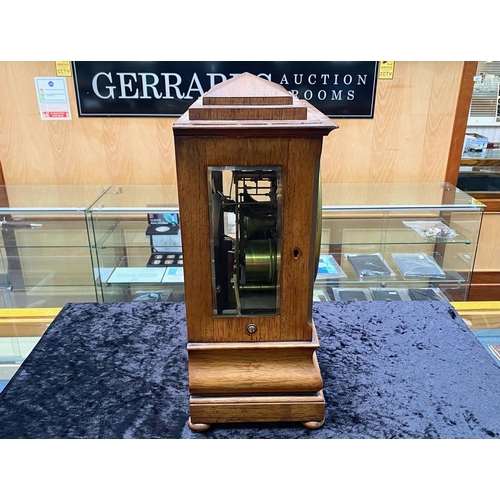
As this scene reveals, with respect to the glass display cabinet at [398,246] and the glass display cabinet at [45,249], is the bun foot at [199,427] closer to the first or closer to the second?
the glass display cabinet at [398,246]

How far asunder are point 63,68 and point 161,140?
551 mm

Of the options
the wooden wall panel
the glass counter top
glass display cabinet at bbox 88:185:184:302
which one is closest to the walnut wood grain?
glass display cabinet at bbox 88:185:184:302

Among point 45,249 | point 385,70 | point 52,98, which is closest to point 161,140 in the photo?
point 52,98

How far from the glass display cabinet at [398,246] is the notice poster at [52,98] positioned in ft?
4.39

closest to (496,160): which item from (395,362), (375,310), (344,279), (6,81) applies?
(344,279)

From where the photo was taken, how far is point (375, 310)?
4.22 feet

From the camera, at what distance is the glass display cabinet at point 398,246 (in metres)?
1.94

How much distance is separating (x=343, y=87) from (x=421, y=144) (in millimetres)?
514

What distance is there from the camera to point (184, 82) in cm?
210

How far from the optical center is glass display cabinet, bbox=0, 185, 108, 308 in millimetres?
1938

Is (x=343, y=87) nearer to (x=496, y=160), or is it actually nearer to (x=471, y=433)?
(x=496, y=160)

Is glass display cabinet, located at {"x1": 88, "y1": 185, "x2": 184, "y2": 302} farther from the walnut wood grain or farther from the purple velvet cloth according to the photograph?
the walnut wood grain

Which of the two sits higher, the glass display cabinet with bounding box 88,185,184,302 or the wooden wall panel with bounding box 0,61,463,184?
the wooden wall panel with bounding box 0,61,463,184

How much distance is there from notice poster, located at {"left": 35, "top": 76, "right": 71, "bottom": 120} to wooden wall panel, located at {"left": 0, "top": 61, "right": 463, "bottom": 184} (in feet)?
0.08
